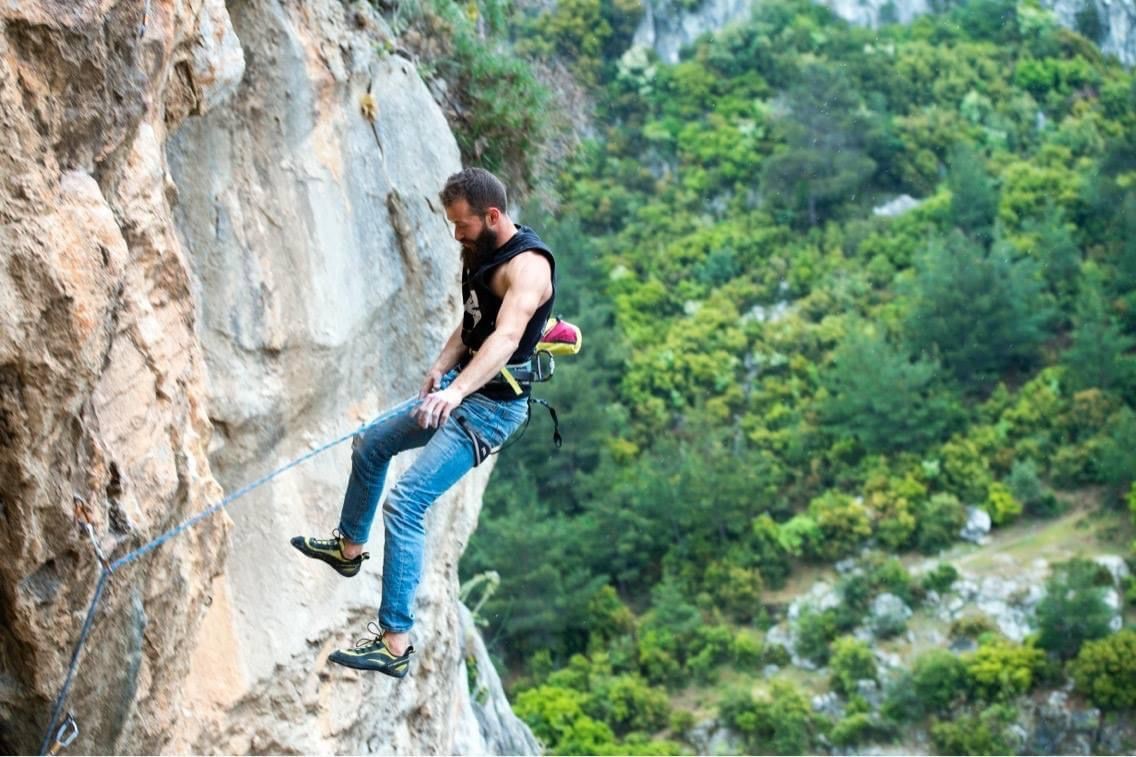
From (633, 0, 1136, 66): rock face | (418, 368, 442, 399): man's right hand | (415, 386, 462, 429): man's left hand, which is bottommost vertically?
(633, 0, 1136, 66): rock face

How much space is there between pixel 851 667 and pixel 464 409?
63.6 ft

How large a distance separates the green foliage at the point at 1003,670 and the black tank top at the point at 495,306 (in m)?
18.7

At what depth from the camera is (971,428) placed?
28.4 meters

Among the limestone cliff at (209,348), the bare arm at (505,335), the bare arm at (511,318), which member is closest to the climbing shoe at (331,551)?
the limestone cliff at (209,348)

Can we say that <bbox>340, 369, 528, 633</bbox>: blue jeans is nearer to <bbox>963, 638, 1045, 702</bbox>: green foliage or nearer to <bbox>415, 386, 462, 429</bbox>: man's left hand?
<bbox>415, 386, 462, 429</bbox>: man's left hand

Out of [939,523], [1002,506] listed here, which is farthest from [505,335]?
[1002,506]

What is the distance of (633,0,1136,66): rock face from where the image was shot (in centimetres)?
3853

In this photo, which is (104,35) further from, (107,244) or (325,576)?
(325,576)

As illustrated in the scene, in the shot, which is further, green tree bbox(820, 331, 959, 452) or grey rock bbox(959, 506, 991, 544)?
green tree bbox(820, 331, 959, 452)

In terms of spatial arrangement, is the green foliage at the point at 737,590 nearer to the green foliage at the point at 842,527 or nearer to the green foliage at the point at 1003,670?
the green foliage at the point at 842,527

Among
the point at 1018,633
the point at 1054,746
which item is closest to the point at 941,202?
the point at 1018,633

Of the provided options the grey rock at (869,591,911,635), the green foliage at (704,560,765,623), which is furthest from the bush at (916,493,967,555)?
the green foliage at (704,560,765,623)

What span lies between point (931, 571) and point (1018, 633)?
2.01 m

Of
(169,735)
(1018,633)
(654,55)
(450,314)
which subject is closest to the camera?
(169,735)
